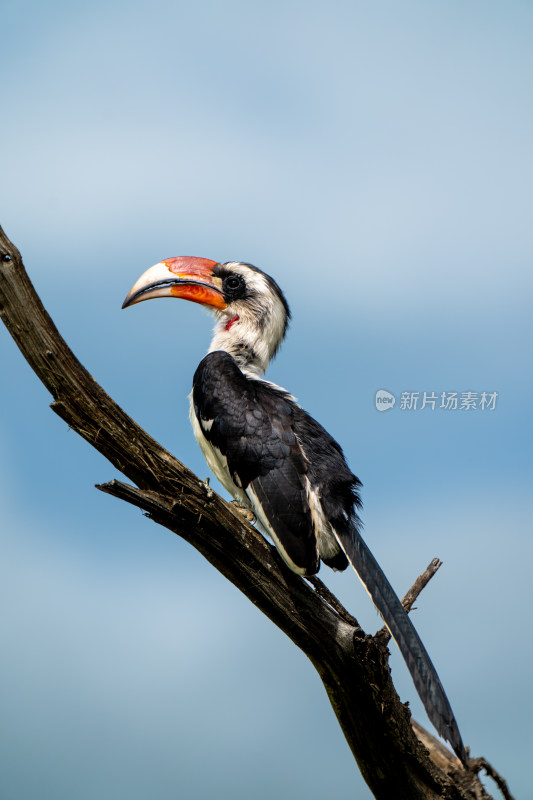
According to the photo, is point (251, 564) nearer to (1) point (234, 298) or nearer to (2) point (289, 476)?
(2) point (289, 476)

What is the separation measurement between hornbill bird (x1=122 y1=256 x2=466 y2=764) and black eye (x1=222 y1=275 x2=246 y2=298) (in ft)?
1.71

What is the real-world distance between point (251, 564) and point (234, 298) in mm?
2473

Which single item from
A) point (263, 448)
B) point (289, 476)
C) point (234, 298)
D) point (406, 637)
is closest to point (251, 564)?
point (289, 476)

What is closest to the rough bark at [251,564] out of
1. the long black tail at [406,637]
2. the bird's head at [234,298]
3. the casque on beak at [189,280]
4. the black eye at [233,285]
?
the long black tail at [406,637]

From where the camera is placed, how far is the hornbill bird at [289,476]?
151 inches

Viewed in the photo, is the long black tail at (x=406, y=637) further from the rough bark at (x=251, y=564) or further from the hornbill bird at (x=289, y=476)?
the rough bark at (x=251, y=564)

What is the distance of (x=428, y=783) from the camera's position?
3.97 metres

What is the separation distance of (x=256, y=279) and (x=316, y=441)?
1.70 metres

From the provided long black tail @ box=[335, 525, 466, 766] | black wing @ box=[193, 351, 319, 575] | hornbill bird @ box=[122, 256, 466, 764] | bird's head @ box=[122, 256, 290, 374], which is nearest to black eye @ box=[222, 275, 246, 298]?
bird's head @ box=[122, 256, 290, 374]

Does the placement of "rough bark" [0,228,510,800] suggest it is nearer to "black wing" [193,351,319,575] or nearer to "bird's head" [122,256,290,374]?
"black wing" [193,351,319,575]

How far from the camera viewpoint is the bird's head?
5.33m

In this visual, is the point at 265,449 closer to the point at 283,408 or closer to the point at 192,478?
the point at 283,408

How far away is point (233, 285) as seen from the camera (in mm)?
5641

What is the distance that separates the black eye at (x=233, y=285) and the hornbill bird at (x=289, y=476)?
52cm
